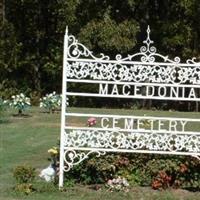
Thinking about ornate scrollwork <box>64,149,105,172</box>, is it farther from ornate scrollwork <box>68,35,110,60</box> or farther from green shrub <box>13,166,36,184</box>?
ornate scrollwork <box>68,35,110,60</box>

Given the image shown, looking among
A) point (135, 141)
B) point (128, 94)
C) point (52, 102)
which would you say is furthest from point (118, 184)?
point (52, 102)

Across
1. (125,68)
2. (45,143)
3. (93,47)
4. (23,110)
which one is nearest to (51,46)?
(93,47)

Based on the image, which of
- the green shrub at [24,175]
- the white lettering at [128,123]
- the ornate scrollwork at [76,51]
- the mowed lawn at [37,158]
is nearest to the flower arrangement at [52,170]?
the mowed lawn at [37,158]

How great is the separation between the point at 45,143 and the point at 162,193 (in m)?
5.26

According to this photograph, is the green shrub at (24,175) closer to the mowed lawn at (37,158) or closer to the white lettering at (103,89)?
the mowed lawn at (37,158)

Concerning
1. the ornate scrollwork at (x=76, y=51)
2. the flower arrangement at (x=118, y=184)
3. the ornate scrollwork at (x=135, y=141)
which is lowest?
the flower arrangement at (x=118, y=184)

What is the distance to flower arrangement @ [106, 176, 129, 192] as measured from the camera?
871 centimetres

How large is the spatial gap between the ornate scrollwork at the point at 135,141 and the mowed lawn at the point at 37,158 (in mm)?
585

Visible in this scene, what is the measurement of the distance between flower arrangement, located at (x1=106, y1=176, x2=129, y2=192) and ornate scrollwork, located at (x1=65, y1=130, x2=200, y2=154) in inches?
18.0

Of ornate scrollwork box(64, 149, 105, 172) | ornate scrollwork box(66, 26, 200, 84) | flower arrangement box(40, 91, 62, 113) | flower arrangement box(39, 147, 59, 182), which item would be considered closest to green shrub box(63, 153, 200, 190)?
ornate scrollwork box(64, 149, 105, 172)

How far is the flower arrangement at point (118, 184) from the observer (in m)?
8.71

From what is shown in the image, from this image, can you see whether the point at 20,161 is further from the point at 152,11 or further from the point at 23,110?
the point at 152,11

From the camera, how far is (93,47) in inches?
1233

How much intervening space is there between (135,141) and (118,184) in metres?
0.64
